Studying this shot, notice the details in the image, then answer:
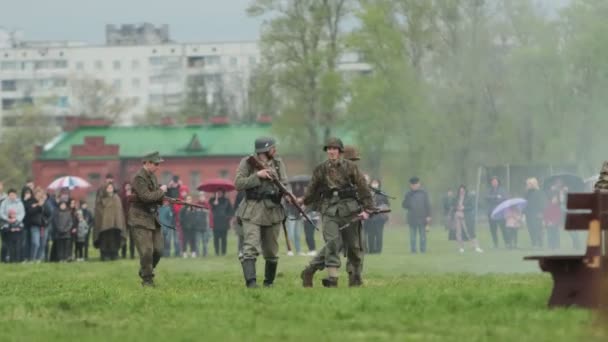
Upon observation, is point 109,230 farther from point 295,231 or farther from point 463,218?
point 463,218

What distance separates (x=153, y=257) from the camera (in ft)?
74.6

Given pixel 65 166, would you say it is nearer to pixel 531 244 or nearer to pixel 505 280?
pixel 531 244

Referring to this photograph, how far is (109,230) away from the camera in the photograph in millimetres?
37312

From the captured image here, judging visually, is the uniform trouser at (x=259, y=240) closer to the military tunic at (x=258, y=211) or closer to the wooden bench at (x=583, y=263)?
the military tunic at (x=258, y=211)

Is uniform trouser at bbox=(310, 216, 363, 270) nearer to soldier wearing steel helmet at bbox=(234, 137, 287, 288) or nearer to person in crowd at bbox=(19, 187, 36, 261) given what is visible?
soldier wearing steel helmet at bbox=(234, 137, 287, 288)

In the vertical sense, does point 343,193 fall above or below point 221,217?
below

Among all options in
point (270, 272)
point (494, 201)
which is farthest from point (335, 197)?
point (494, 201)

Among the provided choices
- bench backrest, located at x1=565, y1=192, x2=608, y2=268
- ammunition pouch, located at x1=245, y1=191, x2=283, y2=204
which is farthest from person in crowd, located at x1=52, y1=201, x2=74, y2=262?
bench backrest, located at x1=565, y1=192, x2=608, y2=268

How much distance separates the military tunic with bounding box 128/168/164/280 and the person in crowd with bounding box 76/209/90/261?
16.8m

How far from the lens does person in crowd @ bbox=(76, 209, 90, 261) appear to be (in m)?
39.2

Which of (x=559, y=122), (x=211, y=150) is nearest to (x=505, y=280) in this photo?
(x=559, y=122)

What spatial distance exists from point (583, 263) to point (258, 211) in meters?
5.88

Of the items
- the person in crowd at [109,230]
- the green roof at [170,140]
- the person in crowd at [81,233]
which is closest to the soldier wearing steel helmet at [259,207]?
the person in crowd at [109,230]

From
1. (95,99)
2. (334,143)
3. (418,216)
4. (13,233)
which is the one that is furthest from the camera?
(95,99)
